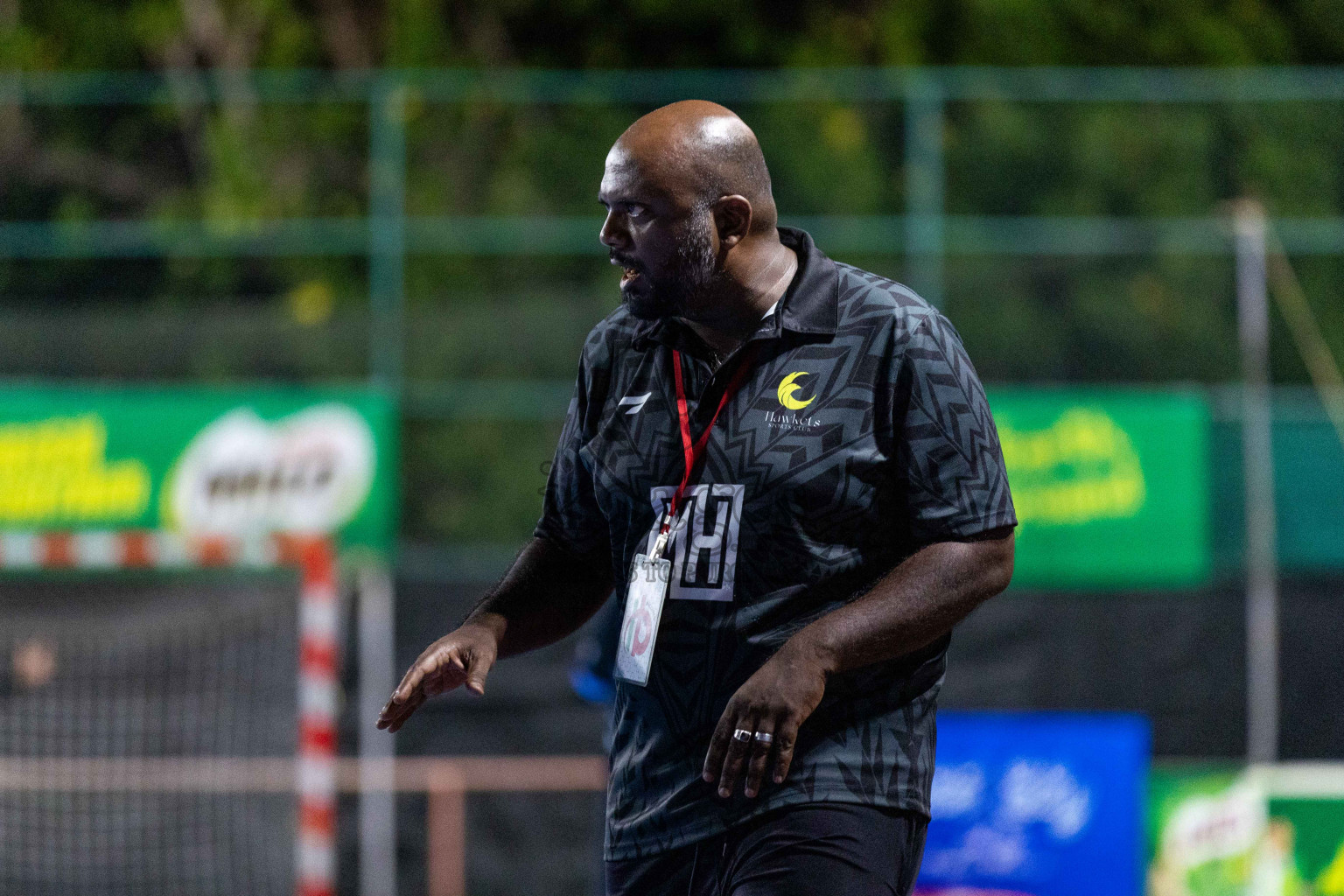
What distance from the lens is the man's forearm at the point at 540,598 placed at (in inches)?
117

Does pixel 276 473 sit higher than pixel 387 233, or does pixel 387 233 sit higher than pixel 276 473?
pixel 387 233

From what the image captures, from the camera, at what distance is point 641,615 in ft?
8.93

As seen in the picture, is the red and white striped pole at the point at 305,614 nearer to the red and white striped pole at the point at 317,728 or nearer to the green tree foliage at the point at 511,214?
the red and white striped pole at the point at 317,728

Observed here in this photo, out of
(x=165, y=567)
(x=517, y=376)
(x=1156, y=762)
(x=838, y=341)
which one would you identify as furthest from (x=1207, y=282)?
(x=838, y=341)

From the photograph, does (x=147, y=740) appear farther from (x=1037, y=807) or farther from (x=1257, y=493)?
(x=1257, y=493)

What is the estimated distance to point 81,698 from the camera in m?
7.97

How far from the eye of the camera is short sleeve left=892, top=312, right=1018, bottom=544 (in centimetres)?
258

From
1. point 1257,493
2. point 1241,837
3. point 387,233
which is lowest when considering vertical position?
point 1241,837

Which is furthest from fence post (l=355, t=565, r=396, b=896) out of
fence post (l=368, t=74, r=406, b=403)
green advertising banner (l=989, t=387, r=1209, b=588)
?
green advertising banner (l=989, t=387, r=1209, b=588)

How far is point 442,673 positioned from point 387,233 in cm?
856

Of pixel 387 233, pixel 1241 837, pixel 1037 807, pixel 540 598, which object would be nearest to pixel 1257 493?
pixel 1241 837

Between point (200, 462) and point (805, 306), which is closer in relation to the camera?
point (805, 306)

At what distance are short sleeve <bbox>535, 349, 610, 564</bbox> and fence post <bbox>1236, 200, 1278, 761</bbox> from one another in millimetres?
6215

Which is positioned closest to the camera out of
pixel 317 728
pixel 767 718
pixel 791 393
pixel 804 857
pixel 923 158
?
pixel 767 718
